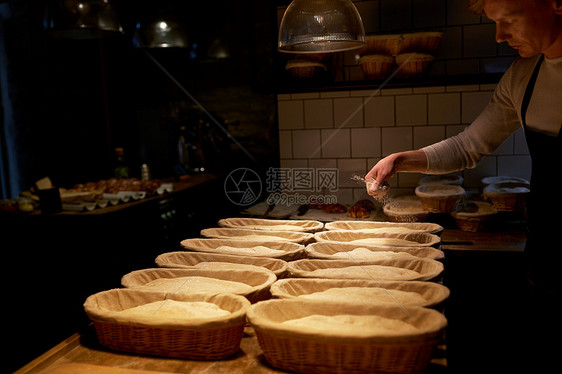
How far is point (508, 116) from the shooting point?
2059 mm

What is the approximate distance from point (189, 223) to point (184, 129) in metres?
1.26

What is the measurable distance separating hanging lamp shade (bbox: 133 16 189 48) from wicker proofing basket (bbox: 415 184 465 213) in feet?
8.38

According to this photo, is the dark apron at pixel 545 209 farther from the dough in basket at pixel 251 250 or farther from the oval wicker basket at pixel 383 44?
the oval wicker basket at pixel 383 44

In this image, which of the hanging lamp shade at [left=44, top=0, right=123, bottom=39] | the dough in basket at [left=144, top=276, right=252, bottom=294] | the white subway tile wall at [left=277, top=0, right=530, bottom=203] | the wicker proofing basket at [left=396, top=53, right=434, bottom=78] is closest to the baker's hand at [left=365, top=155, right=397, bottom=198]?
the dough in basket at [left=144, top=276, right=252, bottom=294]

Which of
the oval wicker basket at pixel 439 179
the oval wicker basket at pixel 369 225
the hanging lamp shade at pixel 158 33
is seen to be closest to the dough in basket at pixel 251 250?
the oval wicker basket at pixel 369 225

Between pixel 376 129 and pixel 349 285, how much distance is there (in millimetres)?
1997

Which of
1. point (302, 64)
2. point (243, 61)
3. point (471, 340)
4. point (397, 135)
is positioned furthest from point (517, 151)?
point (243, 61)

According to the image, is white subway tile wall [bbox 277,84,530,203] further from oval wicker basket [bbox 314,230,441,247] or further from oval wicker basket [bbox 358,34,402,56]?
oval wicker basket [bbox 314,230,441,247]

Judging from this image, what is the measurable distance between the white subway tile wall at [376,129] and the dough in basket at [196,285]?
6.47 feet

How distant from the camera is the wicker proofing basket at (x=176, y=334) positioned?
1.24 m

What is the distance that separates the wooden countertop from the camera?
1211 millimetres

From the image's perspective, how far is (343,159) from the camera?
3426 millimetres

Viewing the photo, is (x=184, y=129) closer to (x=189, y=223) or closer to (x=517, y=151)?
(x=189, y=223)

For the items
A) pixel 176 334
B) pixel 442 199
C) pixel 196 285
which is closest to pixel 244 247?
pixel 196 285
